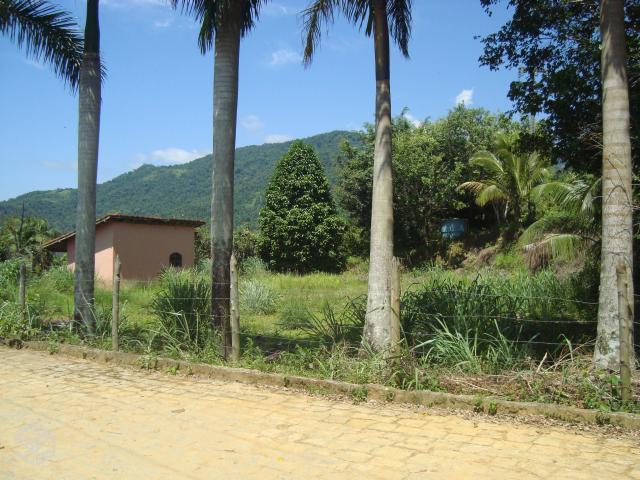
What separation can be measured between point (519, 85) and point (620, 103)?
3.06 metres

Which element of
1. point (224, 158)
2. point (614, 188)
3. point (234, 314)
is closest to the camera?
point (614, 188)

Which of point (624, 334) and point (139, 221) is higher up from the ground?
→ point (139, 221)

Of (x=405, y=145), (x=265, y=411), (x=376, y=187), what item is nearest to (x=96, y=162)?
(x=376, y=187)

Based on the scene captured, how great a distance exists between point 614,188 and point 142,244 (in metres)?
21.3

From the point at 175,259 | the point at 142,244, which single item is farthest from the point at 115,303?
the point at 175,259

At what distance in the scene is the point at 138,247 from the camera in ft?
79.4

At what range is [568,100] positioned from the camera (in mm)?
8445

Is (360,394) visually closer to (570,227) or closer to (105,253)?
(570,227)

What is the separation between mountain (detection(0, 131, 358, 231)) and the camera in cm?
7069

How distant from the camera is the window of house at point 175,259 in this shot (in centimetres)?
2530

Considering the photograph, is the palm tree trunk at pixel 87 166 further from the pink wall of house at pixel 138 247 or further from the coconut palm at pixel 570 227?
the pink wall of house at pixel 138 247

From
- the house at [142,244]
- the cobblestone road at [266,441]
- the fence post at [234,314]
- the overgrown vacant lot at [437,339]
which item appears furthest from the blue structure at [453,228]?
the cobblestone road at [266,441]

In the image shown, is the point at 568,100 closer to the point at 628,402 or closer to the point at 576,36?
the point at 576,36

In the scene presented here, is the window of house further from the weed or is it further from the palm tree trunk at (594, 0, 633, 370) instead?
the palm tree trunk at (594, 0, 633, 370)
